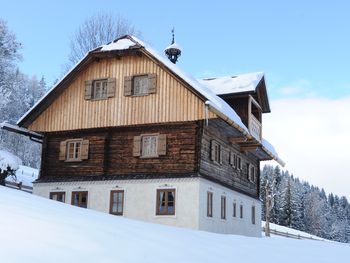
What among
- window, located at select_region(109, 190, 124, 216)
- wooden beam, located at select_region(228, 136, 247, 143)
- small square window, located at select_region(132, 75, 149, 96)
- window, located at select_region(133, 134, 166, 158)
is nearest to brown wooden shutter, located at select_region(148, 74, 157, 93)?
small square window, located at select_region(132, 75, 149, 96)

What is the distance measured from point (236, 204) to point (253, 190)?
4.82 metres

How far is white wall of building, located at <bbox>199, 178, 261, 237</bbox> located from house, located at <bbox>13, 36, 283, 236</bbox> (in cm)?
5

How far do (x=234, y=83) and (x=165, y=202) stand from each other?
8.35m

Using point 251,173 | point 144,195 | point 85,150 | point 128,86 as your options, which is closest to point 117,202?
point 144,195

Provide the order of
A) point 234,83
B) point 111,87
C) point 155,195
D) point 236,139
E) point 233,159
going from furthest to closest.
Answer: point 233,159 < point 234,83 < point 236,139 < point 111,87 < point 155,195

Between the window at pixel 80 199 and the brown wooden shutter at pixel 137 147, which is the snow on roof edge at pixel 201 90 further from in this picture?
the window at pixel 80 199

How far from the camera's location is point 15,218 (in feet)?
31.3

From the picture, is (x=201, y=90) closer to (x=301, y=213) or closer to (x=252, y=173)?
(x=252, y=173)

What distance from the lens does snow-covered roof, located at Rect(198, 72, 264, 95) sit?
1036 inches

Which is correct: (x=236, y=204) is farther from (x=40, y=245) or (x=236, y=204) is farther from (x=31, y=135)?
(x=40, y=245)

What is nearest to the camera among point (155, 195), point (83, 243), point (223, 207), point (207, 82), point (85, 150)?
point (83, 243)

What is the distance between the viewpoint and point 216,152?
25094 millimetres

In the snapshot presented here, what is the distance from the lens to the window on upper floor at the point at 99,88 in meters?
25.0

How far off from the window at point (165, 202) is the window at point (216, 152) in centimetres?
292
